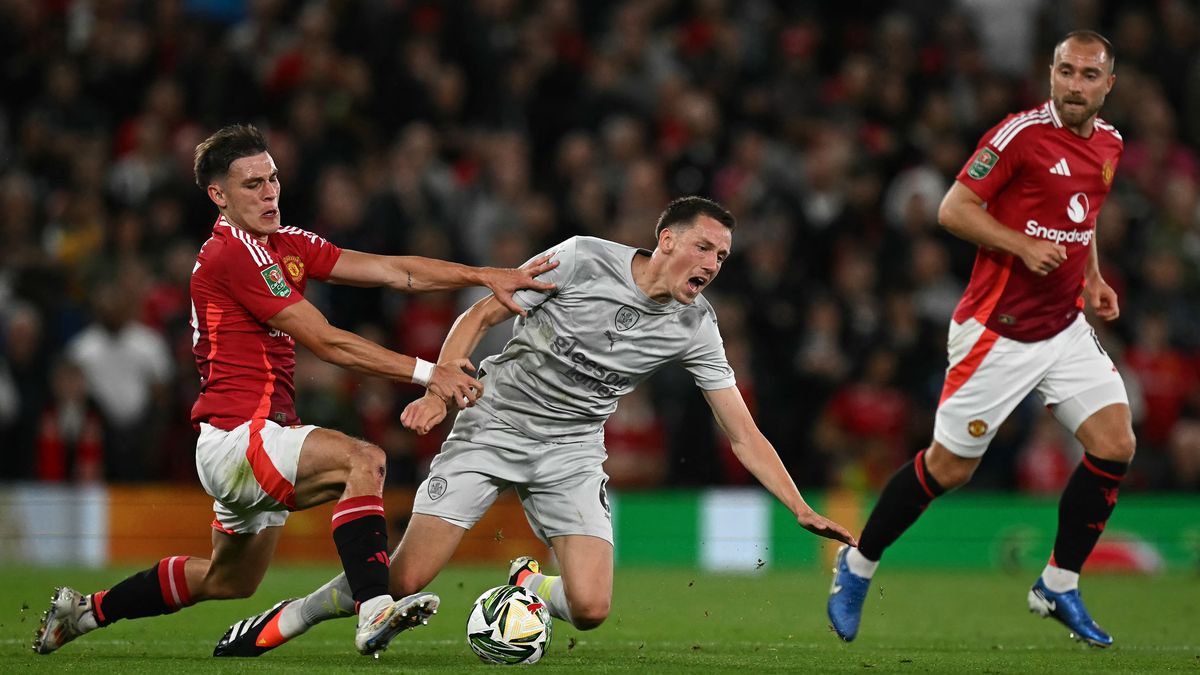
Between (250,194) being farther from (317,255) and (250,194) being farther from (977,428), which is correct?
(977,428)

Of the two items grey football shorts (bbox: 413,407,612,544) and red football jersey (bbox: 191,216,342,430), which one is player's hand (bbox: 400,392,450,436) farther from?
grey football shorts (bbox: 413,407,612,544)

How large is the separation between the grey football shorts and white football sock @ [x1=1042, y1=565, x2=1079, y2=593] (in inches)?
85.6

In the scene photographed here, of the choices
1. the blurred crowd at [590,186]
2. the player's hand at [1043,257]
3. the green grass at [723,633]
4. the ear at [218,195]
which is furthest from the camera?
the blurred crowd at [590,186]

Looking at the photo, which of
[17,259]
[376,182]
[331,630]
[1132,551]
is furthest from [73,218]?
[1132,551]

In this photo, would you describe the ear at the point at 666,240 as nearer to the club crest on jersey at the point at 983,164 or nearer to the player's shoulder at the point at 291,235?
the player's shoulder at the point at 291,235

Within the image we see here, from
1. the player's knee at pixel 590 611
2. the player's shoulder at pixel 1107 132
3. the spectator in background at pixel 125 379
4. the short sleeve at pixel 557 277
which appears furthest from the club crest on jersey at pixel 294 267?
the spectator in background at pixel 125 379

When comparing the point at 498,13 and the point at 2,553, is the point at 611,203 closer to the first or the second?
the point at 498,13

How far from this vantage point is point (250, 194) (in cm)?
693

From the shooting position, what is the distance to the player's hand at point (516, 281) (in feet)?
23.0

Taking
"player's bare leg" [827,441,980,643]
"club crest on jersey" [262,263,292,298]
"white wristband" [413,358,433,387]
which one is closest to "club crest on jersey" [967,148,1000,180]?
"player's bare leg" [827,441,980,643]

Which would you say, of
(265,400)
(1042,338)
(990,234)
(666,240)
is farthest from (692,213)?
(1042,338)

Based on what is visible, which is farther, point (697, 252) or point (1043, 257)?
point (1043, 257)

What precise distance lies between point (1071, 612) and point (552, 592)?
2475mm

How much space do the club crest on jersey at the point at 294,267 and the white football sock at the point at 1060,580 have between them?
149 inches
